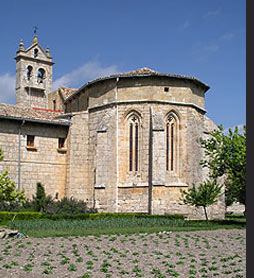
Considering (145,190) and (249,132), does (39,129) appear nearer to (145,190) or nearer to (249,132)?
(145,190)

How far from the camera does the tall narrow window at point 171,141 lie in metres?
26.7

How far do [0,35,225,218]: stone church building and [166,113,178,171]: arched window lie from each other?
0.07 metres

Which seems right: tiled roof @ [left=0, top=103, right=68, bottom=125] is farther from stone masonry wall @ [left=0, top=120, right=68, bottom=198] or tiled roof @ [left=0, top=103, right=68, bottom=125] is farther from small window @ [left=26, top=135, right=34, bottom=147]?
small window @ [left=26, top=135, right=34, bottom=147]

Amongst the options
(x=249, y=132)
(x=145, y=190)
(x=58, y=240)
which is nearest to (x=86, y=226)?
(x=58, y=240)

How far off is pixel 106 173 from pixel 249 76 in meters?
25.2

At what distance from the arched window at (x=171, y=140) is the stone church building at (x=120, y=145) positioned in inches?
2.7

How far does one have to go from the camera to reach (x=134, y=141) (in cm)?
2672

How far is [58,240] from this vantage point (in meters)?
Answer: 14.0

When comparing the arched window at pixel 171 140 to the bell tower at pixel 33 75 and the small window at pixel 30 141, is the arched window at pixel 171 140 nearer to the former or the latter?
the small window at pixel 30 141

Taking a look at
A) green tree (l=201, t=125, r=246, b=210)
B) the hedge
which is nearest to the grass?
the hedge

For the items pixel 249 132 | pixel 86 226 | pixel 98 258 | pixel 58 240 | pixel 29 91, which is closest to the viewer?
pixel 249 132

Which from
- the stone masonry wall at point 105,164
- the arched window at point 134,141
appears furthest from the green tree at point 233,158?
the stone masonry wall at point 105,164

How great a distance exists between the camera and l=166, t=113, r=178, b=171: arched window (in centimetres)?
2669

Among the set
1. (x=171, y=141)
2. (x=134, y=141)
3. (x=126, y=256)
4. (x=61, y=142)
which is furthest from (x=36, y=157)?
(x=126, y=256)
